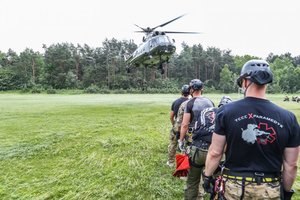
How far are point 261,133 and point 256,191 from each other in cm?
50

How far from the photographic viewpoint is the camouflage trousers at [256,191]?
2.38 m

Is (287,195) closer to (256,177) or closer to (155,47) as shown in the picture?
(256,177)

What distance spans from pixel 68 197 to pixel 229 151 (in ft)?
10.3

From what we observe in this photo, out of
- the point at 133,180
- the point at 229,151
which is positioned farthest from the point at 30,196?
the point at 229,151

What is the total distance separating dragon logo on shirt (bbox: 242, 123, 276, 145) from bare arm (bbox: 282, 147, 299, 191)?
21cm

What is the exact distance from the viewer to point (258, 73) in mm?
2430

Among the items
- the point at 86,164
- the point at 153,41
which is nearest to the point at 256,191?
the point at 86,164

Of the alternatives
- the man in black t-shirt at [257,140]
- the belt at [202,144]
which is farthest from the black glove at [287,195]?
the belt at [202,144]

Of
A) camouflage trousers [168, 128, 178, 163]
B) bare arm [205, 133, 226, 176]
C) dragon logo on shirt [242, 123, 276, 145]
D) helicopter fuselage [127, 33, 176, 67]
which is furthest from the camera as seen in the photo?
helicopter fuselage [127, 33, 176, 67]

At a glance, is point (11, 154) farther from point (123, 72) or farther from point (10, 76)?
point (10, 76)

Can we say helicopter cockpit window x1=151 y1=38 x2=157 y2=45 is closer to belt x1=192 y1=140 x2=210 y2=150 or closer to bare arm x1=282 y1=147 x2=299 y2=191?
belt x1=192 y1=140 x2=210 y2=150

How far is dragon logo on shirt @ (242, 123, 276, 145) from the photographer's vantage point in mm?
2334

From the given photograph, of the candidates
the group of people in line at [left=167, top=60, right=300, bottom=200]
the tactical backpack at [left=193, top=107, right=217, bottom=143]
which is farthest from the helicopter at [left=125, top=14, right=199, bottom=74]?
the group of people in line at [left=167, top=60, right=300, bottom=200]

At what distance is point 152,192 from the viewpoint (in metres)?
4.84
